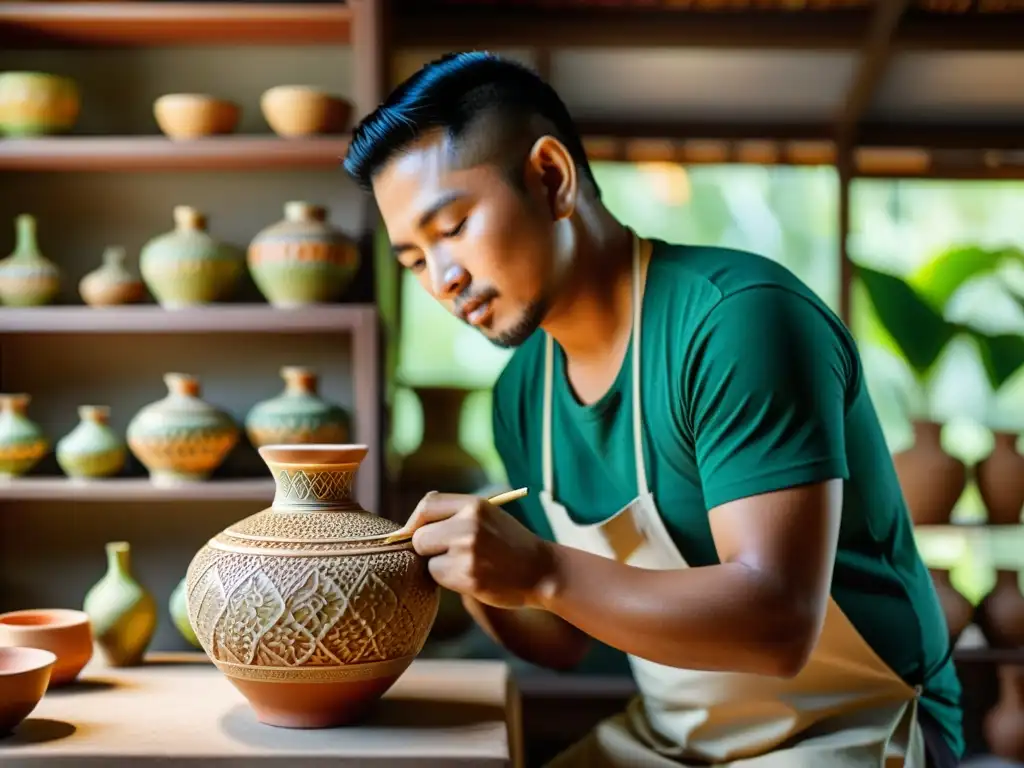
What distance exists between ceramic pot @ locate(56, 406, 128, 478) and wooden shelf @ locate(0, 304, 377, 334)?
0.73 feet

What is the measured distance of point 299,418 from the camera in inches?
97.9

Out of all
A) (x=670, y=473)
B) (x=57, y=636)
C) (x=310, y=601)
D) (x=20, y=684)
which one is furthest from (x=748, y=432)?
(x=57, y=636)

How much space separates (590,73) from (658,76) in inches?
9.7

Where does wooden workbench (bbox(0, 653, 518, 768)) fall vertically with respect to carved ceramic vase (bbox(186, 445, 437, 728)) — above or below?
below

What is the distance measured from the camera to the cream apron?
5.32ft

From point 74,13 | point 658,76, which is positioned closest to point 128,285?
point 74,13

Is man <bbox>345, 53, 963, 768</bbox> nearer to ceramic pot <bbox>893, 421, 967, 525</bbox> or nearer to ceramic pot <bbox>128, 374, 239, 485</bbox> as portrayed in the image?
ceramic pot <bbox>128, 374, 239, 485</bbox>

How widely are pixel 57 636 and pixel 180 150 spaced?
4.11ft

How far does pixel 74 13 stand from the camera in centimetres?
254

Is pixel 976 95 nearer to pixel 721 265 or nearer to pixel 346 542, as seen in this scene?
pixel 721 265

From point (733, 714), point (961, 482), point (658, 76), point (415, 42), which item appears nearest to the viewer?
point (733, 714)

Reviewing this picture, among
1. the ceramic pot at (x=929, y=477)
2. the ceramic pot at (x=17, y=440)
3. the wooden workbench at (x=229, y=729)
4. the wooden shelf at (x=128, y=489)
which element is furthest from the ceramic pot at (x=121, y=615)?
the ceramic pot at (x=929, y=477)

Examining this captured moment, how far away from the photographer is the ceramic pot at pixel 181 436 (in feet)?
8.10

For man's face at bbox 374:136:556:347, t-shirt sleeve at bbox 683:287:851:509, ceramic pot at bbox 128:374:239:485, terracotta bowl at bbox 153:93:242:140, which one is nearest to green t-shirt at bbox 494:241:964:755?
t-shirt sleeve at bbox 683:287:851:509
